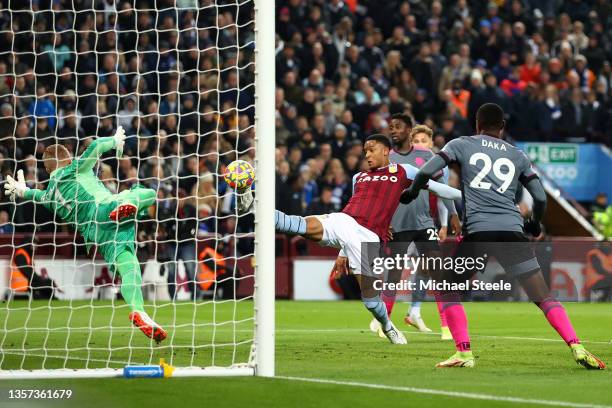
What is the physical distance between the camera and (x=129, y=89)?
668 inches

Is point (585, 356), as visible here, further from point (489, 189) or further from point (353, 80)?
point (353, 80)

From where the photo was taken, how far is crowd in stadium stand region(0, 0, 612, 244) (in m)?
17.8

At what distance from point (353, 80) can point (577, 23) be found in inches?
252

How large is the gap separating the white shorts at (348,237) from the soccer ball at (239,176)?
1.31m

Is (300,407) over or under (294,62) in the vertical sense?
under

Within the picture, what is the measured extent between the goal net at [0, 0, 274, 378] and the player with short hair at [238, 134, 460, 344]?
1178 millimetres

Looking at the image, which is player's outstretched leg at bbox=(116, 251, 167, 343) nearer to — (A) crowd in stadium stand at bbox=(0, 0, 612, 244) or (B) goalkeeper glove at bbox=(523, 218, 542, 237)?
(B) goalkeeper glove at bbox=(523, 218, 542, 237)

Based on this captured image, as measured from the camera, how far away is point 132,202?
35.2 feet

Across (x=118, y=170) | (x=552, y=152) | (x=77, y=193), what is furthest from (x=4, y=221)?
(x=552, y=152)

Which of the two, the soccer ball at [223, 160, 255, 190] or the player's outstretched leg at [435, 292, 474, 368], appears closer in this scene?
the player's outstretched leg at [435, 292, 474, 368]

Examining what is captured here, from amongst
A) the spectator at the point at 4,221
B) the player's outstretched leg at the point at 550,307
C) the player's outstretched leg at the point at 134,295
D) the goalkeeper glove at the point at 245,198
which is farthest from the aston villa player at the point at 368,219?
the spectator at the point at 4,221

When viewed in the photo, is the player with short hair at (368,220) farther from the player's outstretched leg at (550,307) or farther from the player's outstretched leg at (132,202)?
the player's outstretched leg at (550,307)

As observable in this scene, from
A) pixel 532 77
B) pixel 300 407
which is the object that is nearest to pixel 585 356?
pixel 300 407

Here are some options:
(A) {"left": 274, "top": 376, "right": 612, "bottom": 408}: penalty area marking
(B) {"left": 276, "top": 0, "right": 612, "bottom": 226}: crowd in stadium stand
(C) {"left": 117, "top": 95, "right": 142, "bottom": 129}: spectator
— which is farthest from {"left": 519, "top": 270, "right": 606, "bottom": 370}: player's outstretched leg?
(B) {"left": 276, "top": 0, "right": 612, "bottom": 226}: crowd in stadium stand
